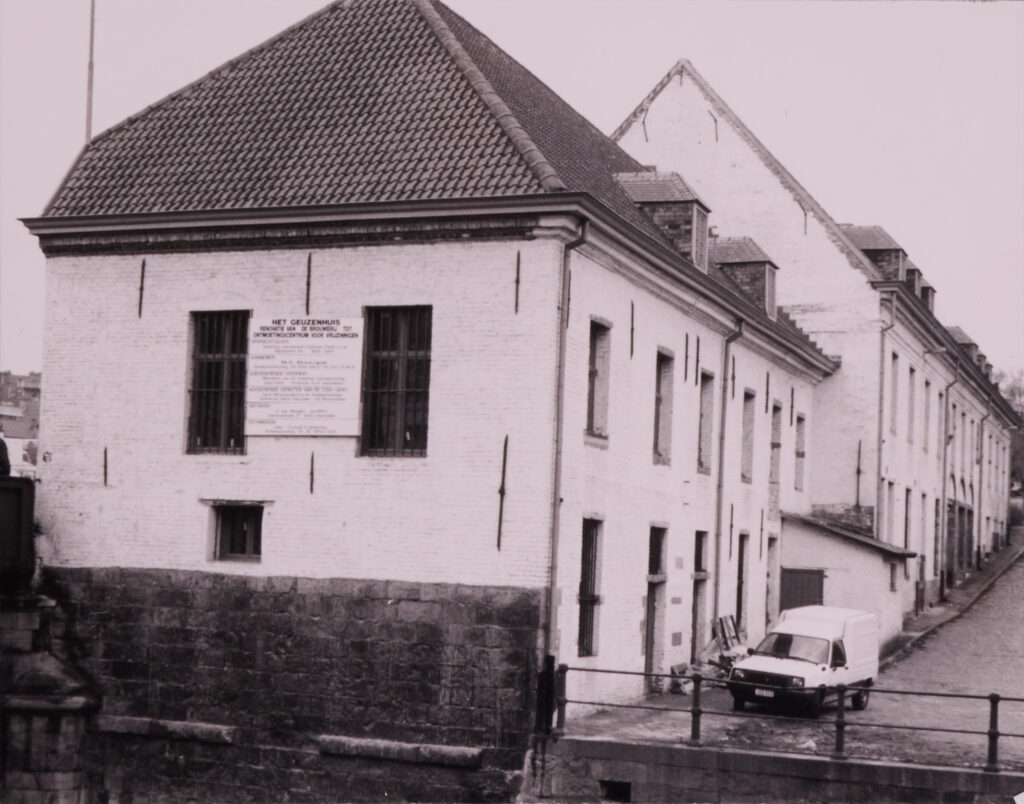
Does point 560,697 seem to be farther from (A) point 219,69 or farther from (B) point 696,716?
(A) point 219,69

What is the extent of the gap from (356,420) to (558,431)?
2756mm

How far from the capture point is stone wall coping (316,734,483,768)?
18.4 meters

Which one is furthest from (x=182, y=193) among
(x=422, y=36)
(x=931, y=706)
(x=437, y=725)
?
(x=931, y=706)

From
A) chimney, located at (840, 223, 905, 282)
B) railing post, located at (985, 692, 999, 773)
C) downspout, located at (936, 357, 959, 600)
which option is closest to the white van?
railing post, located at (985, 692, 999, 773)

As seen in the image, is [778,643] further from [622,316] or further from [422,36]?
[422,36]

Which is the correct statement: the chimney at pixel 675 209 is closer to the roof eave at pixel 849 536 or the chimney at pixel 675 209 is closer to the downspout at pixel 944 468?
the roof eave at pixel 849 536

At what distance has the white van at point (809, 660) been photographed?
21.9 metres

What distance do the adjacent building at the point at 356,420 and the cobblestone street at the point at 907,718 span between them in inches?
39.7

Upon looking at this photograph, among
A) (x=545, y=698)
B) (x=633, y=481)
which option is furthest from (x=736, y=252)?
(x=545, y=698)

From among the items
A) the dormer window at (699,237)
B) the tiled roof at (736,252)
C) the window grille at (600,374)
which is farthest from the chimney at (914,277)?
the window grille at (600,374)

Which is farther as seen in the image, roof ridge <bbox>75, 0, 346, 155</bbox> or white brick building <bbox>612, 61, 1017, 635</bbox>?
white brick building <bbox>612, 61, 1017, 635</bbox>

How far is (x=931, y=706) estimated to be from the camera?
24344mm

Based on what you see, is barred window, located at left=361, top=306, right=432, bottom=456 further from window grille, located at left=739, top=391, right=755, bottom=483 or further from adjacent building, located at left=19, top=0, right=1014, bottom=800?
window grille, located at left=739, top=391, right=755, bottom=483

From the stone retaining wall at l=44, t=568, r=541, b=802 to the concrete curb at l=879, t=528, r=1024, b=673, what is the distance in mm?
12922
